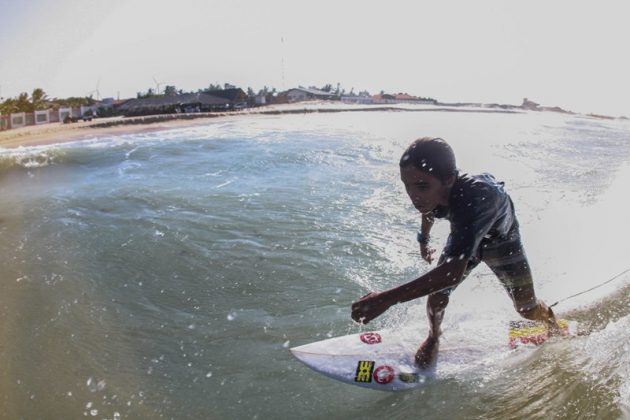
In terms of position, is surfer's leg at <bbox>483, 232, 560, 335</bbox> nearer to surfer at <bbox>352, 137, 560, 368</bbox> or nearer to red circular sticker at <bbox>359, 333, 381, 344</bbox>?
surfer at <bbox>352, 137, 560, 368</bbox>

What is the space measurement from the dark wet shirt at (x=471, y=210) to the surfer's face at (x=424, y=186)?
86mm

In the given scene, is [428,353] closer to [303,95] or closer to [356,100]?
[303,95]

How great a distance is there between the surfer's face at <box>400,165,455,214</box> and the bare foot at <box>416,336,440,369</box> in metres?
1.43

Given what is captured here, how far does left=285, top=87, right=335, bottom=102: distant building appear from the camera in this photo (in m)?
90.6

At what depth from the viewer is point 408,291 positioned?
104 inches

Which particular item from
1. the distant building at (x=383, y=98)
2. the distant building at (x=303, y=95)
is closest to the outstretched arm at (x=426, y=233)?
the distant building at (x=303, y=95)

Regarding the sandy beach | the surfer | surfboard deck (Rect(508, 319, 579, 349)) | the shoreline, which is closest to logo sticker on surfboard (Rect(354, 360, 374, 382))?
the surfer

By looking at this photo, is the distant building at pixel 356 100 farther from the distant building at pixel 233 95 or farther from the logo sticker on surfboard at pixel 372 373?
the logo sticker on surfboard at pixel 372 373

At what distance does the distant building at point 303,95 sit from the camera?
297 ft

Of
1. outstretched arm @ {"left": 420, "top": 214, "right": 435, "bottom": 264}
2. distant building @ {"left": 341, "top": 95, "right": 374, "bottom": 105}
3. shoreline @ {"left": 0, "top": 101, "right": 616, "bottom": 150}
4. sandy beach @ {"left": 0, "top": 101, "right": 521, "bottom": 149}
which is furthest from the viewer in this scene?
distant building @ {"left": 341, "top": 95, "right": 374, "bottom": 105}

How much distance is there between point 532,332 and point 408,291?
7.02ft

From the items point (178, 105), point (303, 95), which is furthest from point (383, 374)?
point (303, 95)

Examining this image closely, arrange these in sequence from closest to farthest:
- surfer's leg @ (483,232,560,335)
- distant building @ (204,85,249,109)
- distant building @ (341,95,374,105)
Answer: surfer's leg @ (483,232,560,335)
distant building @ (204,85,249,109)
distant building @ (341,95,374,105)

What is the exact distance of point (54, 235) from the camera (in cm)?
767
